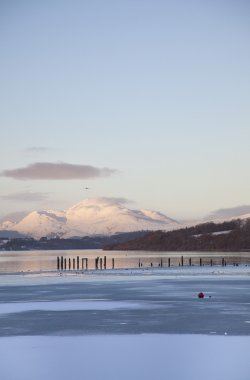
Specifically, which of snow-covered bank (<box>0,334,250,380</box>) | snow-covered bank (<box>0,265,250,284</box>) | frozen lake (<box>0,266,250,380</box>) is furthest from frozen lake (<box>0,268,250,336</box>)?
snow-covered bank (<box>0,265,250,284</box>)

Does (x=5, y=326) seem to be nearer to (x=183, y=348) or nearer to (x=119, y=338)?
(x=119, y=338)

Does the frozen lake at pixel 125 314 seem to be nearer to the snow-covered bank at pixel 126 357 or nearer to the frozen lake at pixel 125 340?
the frozen lake at pixel 125 340

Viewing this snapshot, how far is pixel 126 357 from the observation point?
14.9 m

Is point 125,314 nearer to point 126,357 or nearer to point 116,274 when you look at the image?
point 126,357

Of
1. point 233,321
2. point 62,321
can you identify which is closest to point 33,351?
point 62,321

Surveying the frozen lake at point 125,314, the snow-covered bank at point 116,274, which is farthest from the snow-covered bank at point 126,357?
the snow-covered bank at point 116,274

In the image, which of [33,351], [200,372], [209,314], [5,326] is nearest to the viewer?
[200,372]

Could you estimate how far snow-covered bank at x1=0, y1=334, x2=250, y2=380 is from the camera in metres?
13.1

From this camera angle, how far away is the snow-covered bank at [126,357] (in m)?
13.1

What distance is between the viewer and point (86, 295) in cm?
3519

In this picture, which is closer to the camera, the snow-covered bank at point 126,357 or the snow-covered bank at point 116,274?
the snow-covered bank at point 126,357

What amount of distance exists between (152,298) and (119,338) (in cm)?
1504

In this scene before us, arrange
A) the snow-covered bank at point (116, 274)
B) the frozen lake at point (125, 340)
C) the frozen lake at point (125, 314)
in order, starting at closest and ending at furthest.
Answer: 1. the frozen lake at point (125, 340)
2. the frozen lake at point (125, 314)
3. the snow-covered bank at point (116, 274)

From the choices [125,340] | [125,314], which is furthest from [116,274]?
[125,340]
